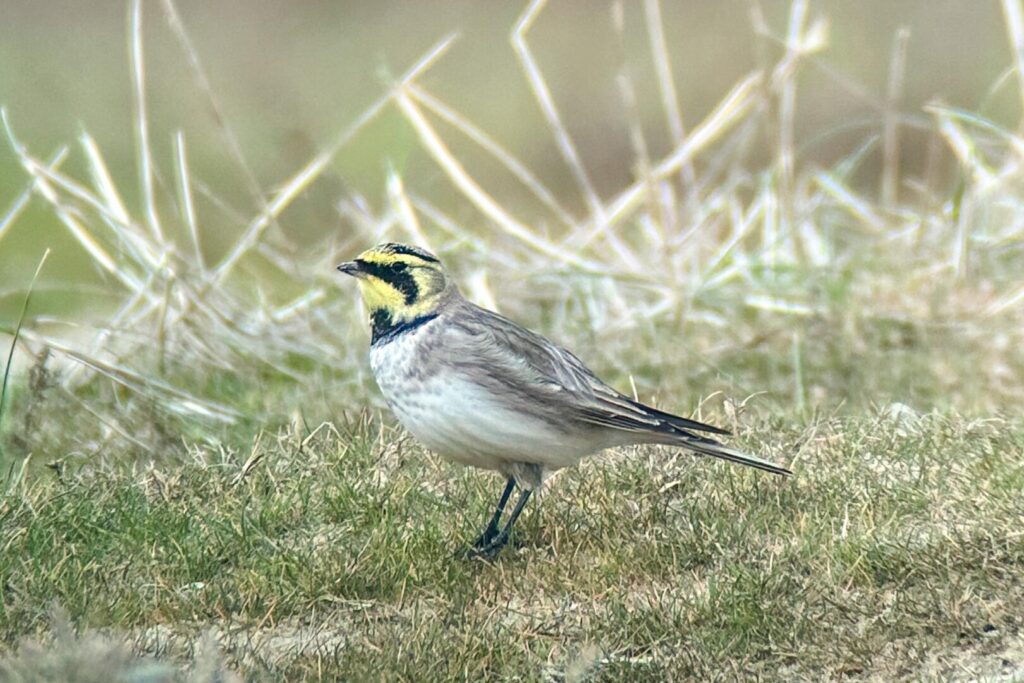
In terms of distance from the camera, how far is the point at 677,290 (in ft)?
26.3

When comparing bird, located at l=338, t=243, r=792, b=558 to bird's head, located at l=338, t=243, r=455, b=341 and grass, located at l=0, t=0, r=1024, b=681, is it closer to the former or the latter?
bird's head, located at l=338, t=243, r=455, b=341

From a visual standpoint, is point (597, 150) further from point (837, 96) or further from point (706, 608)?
point (706, 608)

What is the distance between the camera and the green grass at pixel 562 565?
4141 millimetres

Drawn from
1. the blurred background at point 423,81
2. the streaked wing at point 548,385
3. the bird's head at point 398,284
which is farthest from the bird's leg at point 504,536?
the blurred background at point 423,81

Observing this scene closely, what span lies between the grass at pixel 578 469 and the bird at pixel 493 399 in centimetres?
22

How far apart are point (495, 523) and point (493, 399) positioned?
395 millimetres

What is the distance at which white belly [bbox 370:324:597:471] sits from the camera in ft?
15.0

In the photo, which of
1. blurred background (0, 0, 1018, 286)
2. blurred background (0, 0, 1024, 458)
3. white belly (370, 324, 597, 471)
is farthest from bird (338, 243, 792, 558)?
blurred background (0, 0, 1018, 286)

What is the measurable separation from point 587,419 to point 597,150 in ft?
30.4

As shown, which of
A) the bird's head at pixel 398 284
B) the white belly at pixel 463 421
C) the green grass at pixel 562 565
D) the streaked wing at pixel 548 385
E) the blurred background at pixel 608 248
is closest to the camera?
the green grass at pixel 562 565

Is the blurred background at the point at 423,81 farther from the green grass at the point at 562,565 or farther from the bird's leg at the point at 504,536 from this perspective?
the bird's leg at the point at 504,536

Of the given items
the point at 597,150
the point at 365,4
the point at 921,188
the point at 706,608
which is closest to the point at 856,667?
the point at 706,608

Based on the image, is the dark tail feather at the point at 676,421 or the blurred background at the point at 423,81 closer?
the dark tail feather at the point at 676,421

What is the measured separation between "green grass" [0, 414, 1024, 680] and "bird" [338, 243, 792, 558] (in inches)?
8.5
